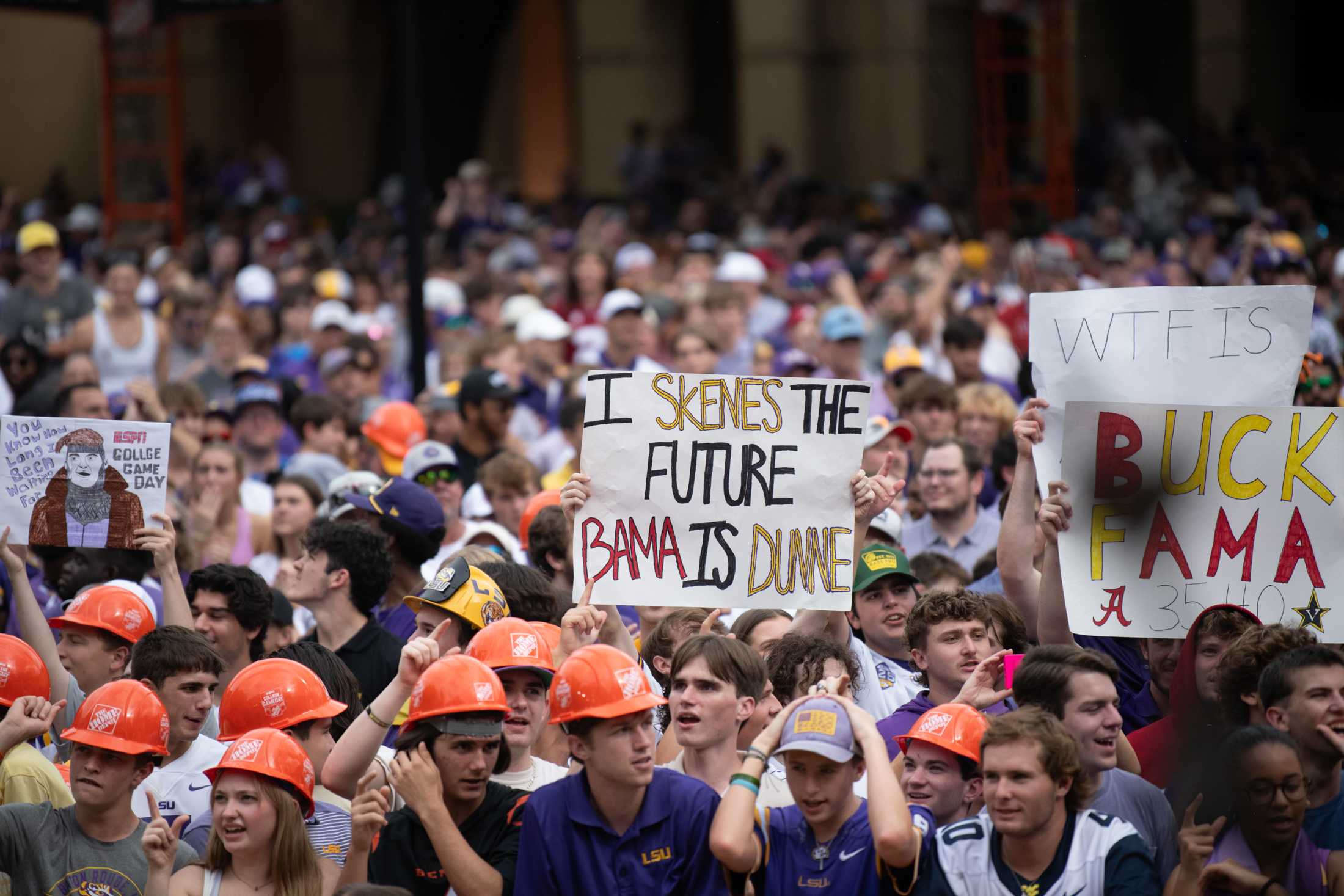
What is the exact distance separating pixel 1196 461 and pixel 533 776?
2.30 m

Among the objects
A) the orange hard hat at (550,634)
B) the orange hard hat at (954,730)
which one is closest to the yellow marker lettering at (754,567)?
the orange hard hat at (550,634)

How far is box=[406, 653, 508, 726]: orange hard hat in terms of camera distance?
4.91 m

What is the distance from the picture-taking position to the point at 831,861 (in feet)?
15.3

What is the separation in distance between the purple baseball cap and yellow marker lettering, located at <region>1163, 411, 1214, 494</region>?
1.72 meters

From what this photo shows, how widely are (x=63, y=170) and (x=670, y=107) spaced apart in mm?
9592

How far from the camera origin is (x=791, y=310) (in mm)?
15742

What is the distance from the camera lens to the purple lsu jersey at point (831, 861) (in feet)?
15.1

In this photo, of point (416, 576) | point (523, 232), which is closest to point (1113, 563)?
point (416, 576)

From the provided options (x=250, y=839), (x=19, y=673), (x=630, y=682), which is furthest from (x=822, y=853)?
(x=19, y=673)

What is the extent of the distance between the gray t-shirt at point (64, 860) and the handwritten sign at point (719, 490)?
1.56 meters

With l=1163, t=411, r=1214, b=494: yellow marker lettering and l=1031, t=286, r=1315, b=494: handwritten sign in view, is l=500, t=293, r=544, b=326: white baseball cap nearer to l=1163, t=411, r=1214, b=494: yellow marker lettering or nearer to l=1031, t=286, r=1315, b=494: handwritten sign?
l=1031, t=286, r=1315, b=494: handwritten sign

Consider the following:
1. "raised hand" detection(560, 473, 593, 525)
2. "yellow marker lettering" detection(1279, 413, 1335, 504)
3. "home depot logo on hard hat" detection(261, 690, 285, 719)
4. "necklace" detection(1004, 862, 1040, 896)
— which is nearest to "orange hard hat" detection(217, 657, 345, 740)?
"home depot logo on hard hat" detection(261, 690, 285, 719)

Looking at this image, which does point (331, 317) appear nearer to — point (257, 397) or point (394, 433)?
point (257, 397)

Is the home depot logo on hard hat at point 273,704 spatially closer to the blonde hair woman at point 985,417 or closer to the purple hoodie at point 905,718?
the purple hoodie at point 905,718
